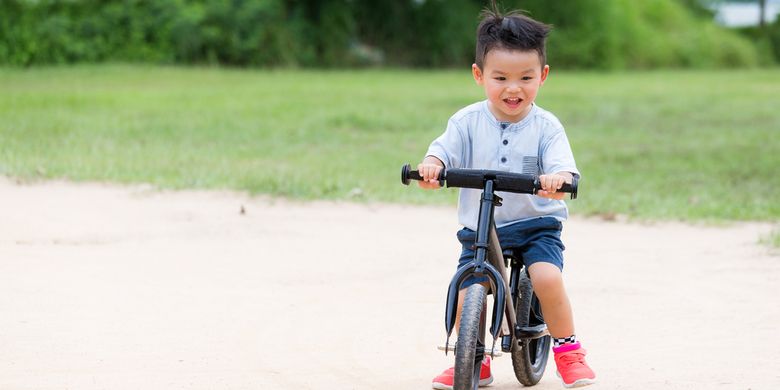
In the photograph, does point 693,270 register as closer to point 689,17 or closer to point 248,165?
point 248,165

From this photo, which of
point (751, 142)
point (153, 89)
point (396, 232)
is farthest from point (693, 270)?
point (153, 89)

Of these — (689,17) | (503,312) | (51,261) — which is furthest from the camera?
(689,17)

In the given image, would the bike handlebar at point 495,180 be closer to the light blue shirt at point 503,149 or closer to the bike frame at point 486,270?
the bike frame at point 486,270

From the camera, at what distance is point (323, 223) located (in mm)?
Answer: 8711

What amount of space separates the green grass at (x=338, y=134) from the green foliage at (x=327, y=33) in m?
1.29

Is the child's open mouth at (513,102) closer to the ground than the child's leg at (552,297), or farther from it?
farther from it

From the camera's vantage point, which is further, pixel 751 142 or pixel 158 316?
pixel 751 142

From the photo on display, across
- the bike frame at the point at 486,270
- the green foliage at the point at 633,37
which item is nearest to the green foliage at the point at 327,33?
the green foliage at the point at 633,37

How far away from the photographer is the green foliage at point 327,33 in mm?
23484

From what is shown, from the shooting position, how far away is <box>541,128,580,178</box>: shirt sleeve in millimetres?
4219

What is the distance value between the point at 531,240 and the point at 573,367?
1.69 ft

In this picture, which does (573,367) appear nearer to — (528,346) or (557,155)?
(528,346)

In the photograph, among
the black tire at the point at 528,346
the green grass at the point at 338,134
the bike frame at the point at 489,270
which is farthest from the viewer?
the green grass at the point at 338,134

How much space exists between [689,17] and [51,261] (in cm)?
3732
